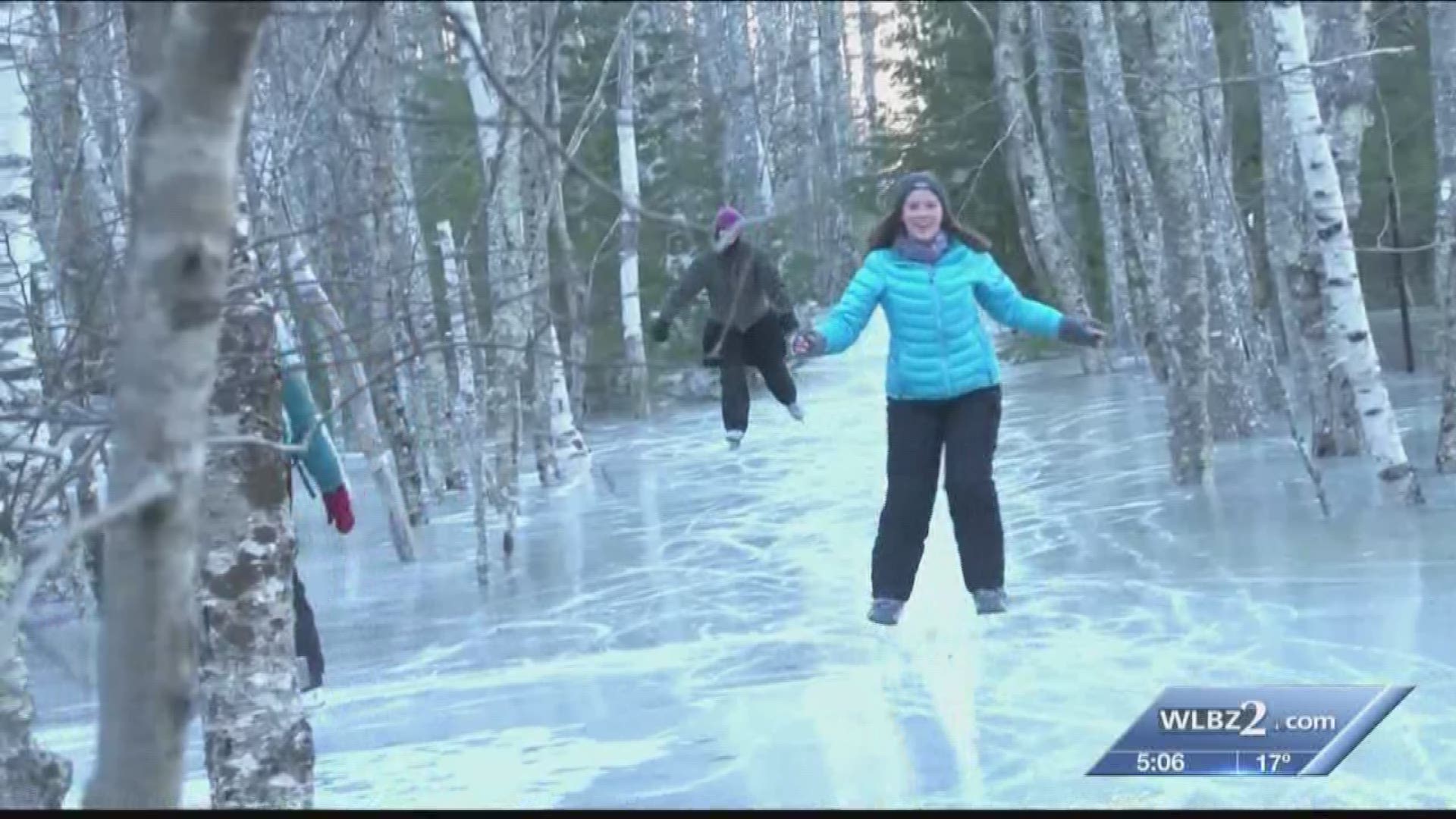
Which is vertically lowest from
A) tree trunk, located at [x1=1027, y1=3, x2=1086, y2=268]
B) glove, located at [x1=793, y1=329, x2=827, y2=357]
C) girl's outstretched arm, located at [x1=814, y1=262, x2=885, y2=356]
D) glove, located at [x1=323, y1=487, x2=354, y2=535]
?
glove, located at [x1=323, y1=487, x2=354, y2=535]

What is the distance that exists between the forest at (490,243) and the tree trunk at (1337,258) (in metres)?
0.02

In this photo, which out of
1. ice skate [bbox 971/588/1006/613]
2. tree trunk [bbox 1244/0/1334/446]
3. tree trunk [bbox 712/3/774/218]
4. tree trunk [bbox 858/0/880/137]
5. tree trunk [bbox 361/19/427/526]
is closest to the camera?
tree trunk [bbox 361/19/427/526]

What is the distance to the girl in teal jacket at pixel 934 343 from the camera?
30.6 feet

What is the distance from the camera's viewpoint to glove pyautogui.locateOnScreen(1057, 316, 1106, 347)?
956cm

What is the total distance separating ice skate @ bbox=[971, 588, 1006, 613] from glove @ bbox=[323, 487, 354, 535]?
268cm

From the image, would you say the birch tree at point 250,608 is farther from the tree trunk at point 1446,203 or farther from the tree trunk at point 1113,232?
the tree trunk at point 1113,232

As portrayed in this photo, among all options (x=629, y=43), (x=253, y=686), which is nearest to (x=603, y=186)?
(x=253, y=686)

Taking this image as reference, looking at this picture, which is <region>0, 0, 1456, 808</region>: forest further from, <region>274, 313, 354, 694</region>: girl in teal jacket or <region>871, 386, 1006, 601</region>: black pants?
<region>871, 386, 1006, 601</region>: black pants

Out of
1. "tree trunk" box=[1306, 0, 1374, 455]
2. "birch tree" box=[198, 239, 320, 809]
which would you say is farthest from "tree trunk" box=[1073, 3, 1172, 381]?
"birch tree" box=[198, 239, 320, 809]

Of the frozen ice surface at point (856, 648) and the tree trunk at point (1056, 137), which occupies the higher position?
the tree trunk at point (1056, 137)

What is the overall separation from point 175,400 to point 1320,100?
13490 mm

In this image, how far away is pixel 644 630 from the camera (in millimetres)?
11031
